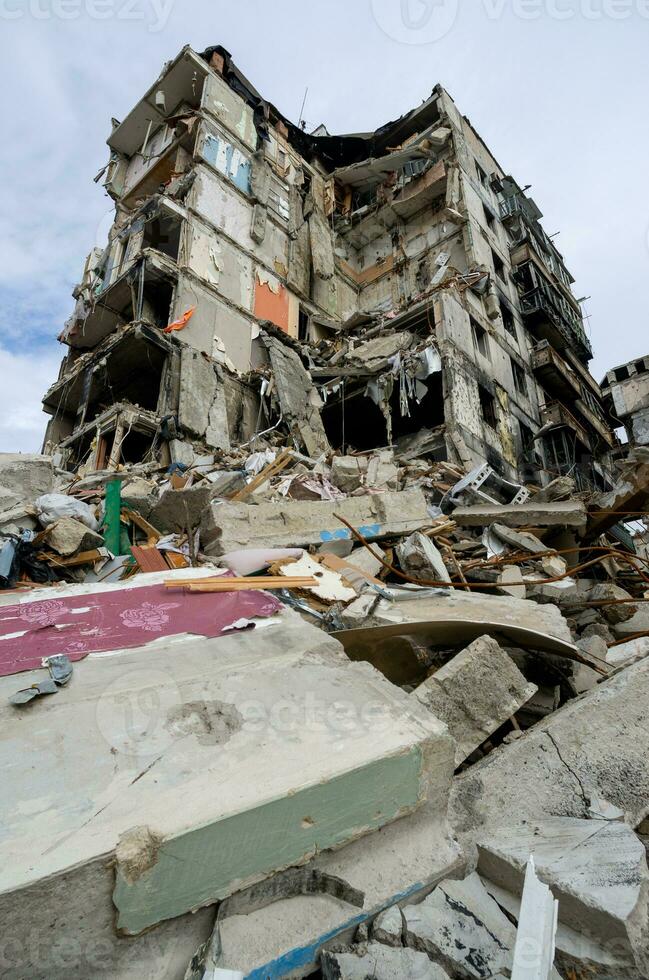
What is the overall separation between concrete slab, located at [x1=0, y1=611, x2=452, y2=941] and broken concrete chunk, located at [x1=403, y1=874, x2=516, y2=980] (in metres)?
0.25

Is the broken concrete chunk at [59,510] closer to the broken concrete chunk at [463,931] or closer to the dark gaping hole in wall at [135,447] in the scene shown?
the broken concrete chunk at [463,931]

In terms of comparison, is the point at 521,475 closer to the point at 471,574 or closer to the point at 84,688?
the point at 471,574

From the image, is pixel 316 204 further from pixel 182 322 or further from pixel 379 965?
Result: pixel 379 965

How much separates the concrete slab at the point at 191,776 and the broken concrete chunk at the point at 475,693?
1.60ft

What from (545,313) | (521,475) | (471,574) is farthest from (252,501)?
(545,313)

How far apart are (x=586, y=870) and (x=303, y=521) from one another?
4.07 m

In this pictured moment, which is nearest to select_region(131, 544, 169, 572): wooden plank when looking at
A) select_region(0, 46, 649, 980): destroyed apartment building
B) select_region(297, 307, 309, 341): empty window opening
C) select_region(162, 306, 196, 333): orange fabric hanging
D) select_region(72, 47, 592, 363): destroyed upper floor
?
select_region(0, 46, 649, 980): destroyed apartment building

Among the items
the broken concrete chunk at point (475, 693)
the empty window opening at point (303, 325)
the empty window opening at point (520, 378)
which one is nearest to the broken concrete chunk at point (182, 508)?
the broken concrete chunk at point (475, 693)

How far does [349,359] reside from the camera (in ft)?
53.7

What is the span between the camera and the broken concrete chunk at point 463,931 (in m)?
1.29

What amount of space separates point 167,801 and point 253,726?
0.39 meters

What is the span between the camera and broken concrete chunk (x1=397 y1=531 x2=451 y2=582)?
15.0 ft

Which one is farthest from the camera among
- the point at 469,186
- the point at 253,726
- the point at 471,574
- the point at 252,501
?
the point at 469,186

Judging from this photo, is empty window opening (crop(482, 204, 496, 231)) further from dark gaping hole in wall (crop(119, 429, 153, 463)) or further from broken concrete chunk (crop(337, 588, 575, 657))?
broken concrete chunk (crop(337, 588, 575, 657))
